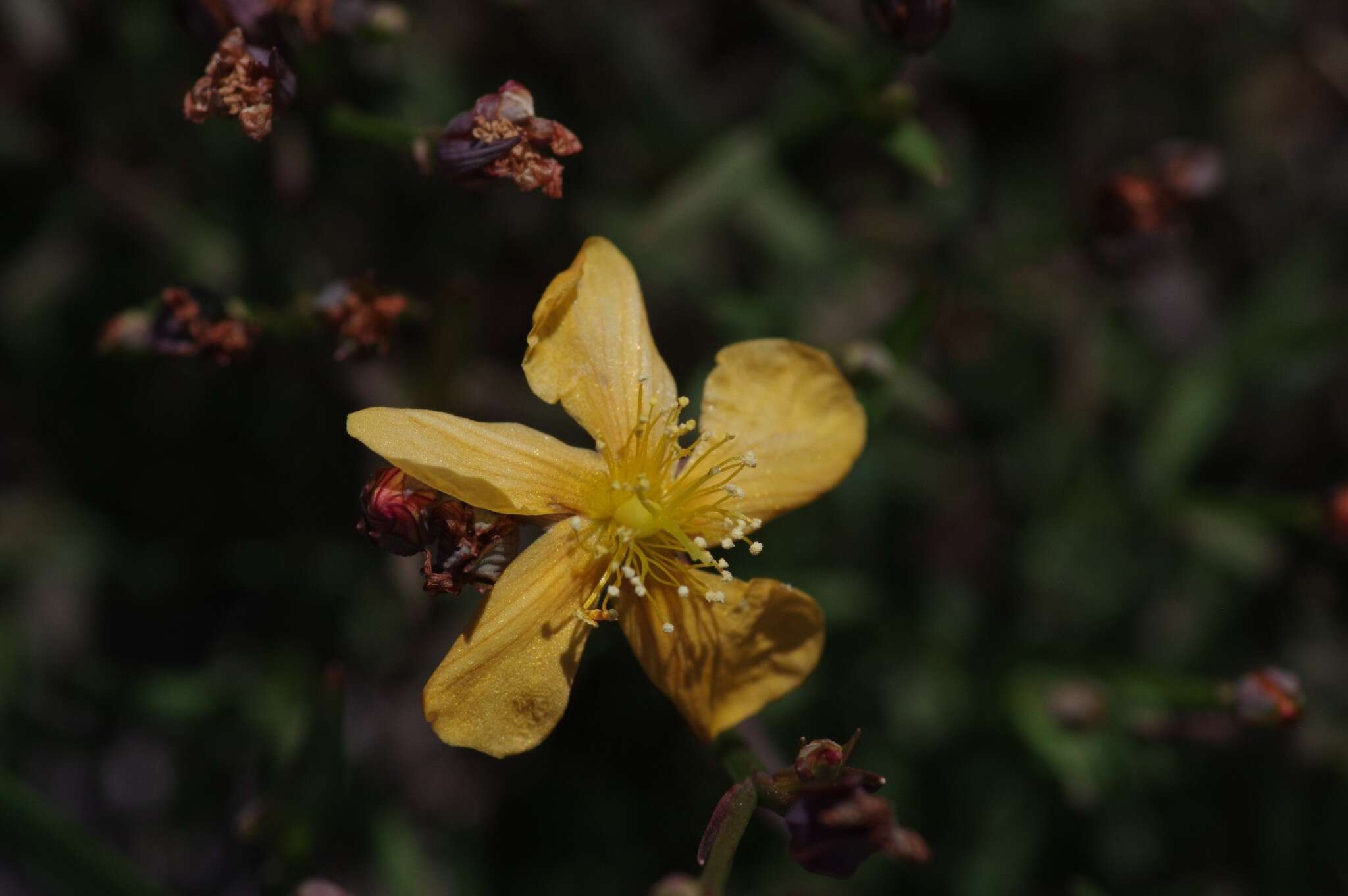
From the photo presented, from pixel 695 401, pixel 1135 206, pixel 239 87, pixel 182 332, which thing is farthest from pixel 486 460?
pixel 1135 206

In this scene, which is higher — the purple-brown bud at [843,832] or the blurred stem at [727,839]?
the purple-brown bud at [843,832]

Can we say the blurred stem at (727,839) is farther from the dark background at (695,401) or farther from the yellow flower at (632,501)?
the dark background at (695,401)

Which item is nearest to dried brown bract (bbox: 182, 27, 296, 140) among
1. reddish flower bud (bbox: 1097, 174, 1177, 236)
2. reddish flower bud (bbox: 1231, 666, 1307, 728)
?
reddish flower bud (bbox: 1097, 174, 1177, 236)

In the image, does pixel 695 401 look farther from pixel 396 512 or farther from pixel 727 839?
pixel 727 839

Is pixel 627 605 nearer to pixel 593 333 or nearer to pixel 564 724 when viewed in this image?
pixel 593 333

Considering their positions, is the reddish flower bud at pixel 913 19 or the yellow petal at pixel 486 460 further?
the reddish flower bud at pixel 913 19

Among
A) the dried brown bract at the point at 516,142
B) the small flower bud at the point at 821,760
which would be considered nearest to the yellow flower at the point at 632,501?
the dried brown bract at the point at 516,142

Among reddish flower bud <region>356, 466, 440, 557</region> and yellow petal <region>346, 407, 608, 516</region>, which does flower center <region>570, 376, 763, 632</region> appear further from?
reddish flower bud <region>356, 466, 440, 557</region>
